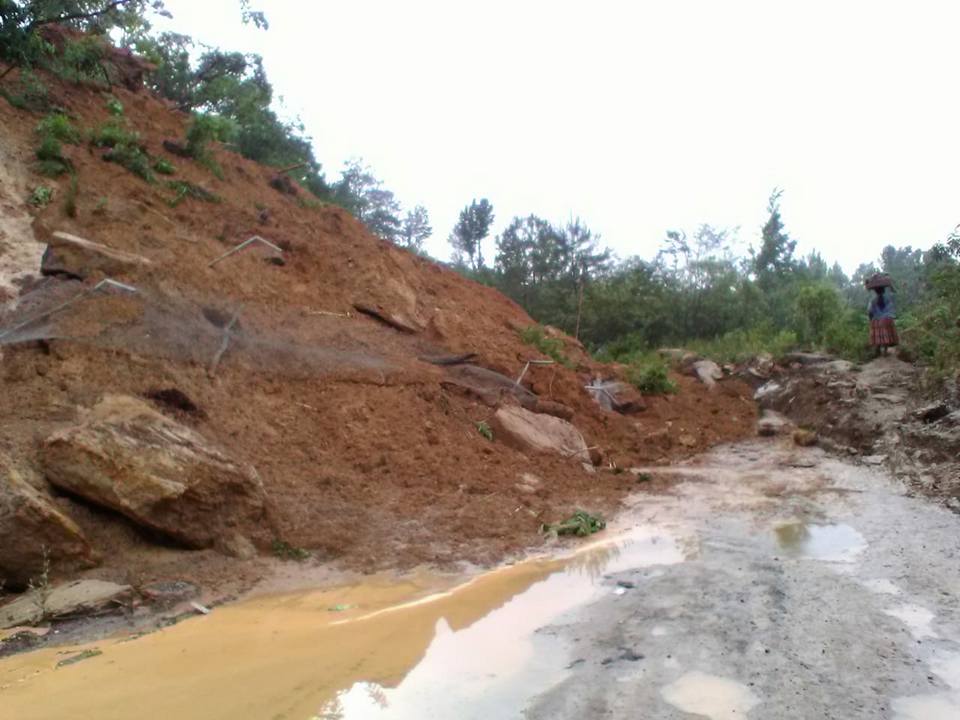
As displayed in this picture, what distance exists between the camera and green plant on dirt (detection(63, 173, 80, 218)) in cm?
1077

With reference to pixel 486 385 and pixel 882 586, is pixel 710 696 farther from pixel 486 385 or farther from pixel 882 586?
pixel 486 385

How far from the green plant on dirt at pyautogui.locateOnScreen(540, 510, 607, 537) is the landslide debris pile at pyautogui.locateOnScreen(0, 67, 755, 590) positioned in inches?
10.6

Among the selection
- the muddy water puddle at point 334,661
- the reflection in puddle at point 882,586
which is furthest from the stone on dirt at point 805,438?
the muddy water puddle at point 334,661

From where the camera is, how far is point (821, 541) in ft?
24.5

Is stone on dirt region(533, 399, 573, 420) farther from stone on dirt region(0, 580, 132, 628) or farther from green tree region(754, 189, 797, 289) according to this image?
green tree region(754, 189, 797, 289)

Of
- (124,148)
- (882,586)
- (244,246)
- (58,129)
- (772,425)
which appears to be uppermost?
(58,129)

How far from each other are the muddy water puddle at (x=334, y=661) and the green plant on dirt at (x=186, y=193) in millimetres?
8728

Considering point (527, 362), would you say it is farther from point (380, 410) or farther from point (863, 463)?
point (863, 463)

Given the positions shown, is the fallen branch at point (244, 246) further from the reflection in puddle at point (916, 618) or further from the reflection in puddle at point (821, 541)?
the reflection in puddle at point (916, 618)

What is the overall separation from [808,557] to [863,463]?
4985mm

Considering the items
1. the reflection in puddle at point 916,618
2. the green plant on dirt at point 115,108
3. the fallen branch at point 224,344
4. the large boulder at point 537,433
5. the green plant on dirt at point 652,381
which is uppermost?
the green plant on dirt at point 115,108

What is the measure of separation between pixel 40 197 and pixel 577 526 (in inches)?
332

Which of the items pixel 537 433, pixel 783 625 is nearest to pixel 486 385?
pixel 537 433

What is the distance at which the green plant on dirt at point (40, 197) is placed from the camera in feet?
35.3
